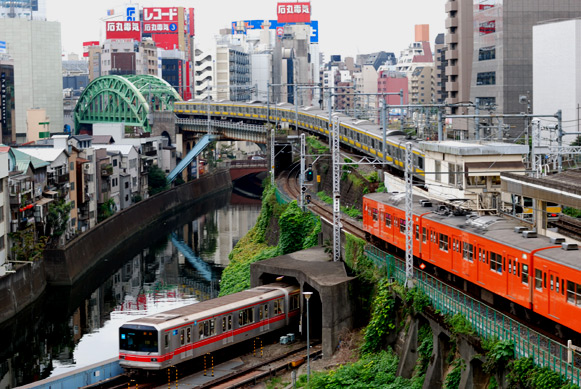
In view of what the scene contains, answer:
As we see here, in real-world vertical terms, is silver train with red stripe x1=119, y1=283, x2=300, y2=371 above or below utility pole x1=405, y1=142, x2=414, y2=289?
below

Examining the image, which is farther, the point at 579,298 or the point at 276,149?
the point at 276,149

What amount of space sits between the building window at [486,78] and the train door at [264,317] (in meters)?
31.3

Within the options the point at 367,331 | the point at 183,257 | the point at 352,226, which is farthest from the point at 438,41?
the point at 367,331

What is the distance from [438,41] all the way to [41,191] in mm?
125996

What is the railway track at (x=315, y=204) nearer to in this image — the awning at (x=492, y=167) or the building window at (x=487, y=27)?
the awning at (x=492, y=167)

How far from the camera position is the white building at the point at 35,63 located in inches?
4053

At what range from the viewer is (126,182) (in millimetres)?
63594

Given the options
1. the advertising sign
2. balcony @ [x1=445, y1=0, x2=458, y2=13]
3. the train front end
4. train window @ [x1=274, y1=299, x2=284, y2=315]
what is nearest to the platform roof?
train window @ [x1=274, y1=299, x2=284, y2=315]

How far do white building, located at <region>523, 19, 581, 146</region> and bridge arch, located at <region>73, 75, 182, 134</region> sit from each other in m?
44.5

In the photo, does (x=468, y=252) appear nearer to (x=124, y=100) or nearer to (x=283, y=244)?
(x=283, y=244)

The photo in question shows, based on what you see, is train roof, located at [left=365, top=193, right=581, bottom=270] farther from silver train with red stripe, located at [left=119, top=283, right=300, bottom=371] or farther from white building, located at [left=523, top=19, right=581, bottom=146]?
white building, located at [left=523, top=19, right=581, bottom=146]

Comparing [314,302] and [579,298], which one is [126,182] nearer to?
[314,302]

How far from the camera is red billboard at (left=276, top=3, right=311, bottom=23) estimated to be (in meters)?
161

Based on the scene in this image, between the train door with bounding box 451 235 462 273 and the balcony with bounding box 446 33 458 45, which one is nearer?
the train door with bounding box 451 235 462 273
